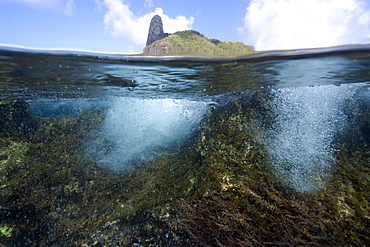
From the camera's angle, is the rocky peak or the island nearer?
the island

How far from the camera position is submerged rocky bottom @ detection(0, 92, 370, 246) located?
5801 millimetres

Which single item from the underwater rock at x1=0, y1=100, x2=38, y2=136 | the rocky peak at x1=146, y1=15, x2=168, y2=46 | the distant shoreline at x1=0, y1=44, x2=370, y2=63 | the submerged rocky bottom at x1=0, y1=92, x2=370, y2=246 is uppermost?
the rocky peak at x1=146, y1=15, x2=168, y2=46

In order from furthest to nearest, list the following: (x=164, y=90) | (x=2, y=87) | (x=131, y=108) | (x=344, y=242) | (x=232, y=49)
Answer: (x=131, y=108), (x=164, y=90), (x=2, y=87), (x=232, y=49), (x=344, y=242)

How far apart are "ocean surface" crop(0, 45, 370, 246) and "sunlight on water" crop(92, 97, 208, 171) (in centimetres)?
9

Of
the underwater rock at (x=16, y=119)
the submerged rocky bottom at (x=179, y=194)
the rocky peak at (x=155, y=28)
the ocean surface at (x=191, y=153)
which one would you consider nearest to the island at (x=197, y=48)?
the ocean surface at (x=191, y=153)

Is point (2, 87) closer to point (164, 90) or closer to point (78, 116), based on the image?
point (78, 116)

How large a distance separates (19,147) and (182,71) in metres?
8.03

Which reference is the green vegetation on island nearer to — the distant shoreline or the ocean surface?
the distant shoreline

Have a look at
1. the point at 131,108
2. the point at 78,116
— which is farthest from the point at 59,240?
the point at 131,108

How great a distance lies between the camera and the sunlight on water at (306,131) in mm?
7648

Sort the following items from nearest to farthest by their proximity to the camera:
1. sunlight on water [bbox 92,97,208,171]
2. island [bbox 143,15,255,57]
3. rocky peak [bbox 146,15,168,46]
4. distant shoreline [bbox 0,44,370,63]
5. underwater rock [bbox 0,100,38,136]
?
distant shoreline [bbox 0,44,370,63] → island [bbox 143,15,255,57] → underwater rock [bbox 0,100,38,136] → sunlight on water [bbox 92,97,208,171] → rocky peak [bbox 146,15,168,46]

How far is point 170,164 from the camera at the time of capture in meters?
9.11

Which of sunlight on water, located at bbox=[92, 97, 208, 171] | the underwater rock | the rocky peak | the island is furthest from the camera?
the rocky peak

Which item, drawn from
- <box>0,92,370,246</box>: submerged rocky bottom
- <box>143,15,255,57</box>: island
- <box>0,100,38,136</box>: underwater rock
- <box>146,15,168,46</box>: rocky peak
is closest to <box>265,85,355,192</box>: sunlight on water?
<box>0,92,370,246</box>: submerged rocky bottom
